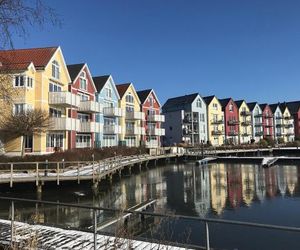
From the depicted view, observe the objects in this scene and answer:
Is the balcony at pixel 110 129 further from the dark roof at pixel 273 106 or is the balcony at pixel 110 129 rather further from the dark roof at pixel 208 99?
the dark roof at pixel 273 106

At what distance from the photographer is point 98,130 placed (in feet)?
169

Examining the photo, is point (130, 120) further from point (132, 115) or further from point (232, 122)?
point (232, 122)

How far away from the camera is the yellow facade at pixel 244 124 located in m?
99.3

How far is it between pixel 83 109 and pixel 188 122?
132ft

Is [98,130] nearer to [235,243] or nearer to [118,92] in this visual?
[118,92]

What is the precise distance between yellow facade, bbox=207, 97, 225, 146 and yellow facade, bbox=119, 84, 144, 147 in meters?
27.8

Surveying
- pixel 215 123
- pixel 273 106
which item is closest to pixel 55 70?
pixel 215 123

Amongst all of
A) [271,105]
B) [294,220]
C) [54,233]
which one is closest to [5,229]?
[54,233]

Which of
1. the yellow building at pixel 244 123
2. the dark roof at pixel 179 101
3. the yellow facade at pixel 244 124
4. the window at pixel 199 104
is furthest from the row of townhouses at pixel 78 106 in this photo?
the yellow building at pixel 244 123

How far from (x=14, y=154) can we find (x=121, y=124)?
87.3 feet

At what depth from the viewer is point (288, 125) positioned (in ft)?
380

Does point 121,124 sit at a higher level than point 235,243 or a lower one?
higher

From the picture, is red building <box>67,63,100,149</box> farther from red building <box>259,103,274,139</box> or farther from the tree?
red building <box>259,103,274,139</box>

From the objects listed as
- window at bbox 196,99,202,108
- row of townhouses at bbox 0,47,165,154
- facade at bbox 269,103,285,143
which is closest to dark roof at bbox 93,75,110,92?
row of townhouses at bbox 0,47,165,154
